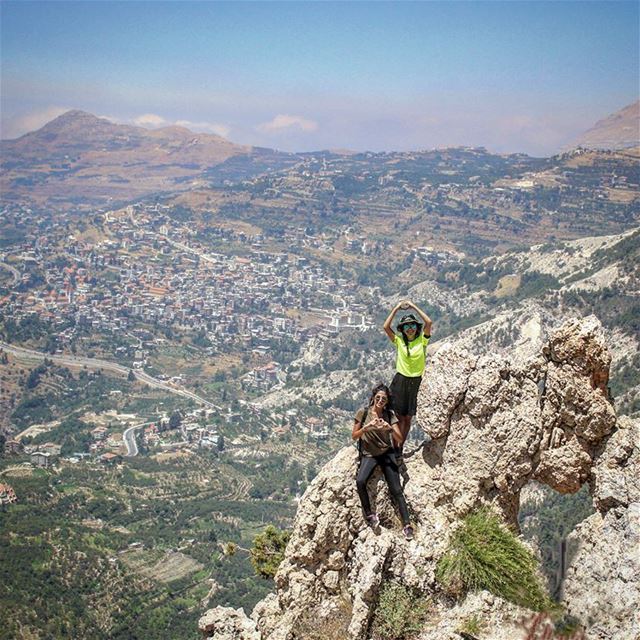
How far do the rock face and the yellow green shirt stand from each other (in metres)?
0.23

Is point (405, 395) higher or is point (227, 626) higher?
point (405, 395)

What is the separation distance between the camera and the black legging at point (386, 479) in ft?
23.7

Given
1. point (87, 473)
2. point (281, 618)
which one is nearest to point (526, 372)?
point (281, 618)

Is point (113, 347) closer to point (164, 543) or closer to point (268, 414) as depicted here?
point (268, 414)

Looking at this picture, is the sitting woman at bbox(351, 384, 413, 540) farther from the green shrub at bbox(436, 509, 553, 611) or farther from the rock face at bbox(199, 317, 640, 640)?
the green shrub at bbox(436, 509, 553, 611)

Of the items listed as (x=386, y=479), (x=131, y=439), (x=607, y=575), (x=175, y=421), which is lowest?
(x=131, y=439)

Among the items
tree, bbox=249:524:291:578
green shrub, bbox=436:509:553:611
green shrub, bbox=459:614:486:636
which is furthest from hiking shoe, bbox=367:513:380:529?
tree, bbox=249:524:291:578

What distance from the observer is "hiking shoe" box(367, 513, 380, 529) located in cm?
734

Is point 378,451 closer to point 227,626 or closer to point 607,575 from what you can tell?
point 607,575

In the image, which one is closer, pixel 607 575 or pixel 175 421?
pixel 607 575

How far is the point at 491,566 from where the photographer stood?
6762mm

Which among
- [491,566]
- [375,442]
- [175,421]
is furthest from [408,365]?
[175,421]

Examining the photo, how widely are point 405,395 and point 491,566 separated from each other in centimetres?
206

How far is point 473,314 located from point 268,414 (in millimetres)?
Result: 39150
